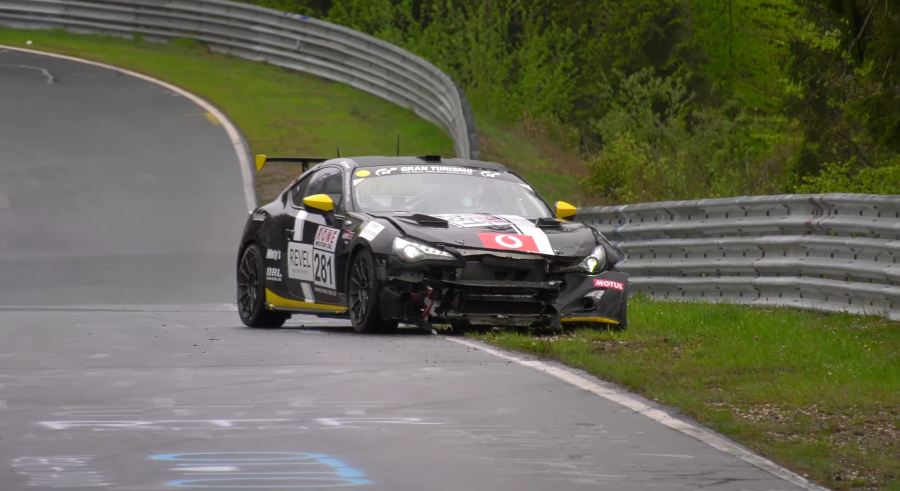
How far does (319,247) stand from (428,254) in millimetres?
1532

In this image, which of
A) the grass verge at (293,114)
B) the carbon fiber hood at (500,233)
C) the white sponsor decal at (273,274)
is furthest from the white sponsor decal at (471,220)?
the grass verge at (293,114)

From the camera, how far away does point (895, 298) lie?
13.1m

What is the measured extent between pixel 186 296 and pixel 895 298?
8529mm

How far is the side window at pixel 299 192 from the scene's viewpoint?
45.9 ft

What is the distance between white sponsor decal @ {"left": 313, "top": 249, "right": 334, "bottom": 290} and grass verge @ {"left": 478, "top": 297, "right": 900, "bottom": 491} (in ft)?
4.87

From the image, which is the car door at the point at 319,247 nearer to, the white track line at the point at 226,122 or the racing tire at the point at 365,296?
the racing tire at the point at 365,296

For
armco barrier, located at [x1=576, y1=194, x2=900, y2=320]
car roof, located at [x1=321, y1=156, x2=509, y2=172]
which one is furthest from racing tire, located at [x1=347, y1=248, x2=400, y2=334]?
armco barrier, located at [x1=576, y1=194, x2=900, y2=320]

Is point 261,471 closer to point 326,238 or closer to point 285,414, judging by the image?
point 285,414

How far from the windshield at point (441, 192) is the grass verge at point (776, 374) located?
121 centimetres

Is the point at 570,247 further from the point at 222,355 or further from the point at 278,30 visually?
the point at 278,30

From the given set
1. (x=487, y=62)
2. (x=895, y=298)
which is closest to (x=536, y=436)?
(x=895, y=298)

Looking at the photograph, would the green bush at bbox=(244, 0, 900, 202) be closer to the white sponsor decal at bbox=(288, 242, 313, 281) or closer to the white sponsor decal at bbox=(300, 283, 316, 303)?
the white sponsor decal at bbox=(288, 242, 313, 281)

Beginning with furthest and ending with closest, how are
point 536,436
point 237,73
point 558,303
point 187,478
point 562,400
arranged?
point 237,73
point 558,303
point 562,400
point 536,436
point 187,478

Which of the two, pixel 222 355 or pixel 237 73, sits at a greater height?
pixel 237 73
